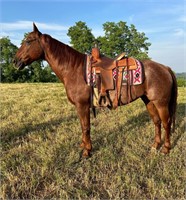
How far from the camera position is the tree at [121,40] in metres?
42.5

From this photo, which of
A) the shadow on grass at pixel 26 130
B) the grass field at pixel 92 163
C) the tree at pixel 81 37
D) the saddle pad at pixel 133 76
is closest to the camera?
the grass field at pixel 92 163

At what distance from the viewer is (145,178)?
3125mm

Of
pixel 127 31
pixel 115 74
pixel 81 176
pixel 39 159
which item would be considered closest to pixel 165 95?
pixel 115 74

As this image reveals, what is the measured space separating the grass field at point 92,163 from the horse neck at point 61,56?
137cm

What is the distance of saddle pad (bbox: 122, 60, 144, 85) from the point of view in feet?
12.7

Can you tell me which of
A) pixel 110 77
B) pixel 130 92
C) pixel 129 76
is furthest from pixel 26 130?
pixel 129 76

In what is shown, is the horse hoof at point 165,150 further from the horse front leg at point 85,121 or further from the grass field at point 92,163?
the horse front leg at point 85,121

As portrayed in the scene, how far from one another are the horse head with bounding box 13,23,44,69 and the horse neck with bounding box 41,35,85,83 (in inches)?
3.6

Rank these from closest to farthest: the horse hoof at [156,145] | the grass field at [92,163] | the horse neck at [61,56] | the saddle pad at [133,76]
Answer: the grass field at [92,163] < the saddle pad at [133,76] < the horse neck at [61,56] < the horse hoof at [156,145]

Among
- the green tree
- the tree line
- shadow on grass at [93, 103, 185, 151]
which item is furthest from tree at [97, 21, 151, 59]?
shadow on grass at [93, 103, 185, 151]

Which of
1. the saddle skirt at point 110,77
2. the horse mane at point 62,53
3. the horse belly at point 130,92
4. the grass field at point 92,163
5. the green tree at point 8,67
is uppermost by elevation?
the green tree at point 8,67

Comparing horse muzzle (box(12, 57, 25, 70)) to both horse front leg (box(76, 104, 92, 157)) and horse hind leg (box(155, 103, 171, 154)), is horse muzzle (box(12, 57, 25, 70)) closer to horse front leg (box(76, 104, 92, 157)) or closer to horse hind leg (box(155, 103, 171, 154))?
horse front leg (box(76, 104, 92, 157))

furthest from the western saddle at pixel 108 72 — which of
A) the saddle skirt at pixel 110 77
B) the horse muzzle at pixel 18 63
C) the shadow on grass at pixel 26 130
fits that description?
the shadow on grass at pixel 26 130

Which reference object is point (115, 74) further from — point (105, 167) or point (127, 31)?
point (127, 31)
